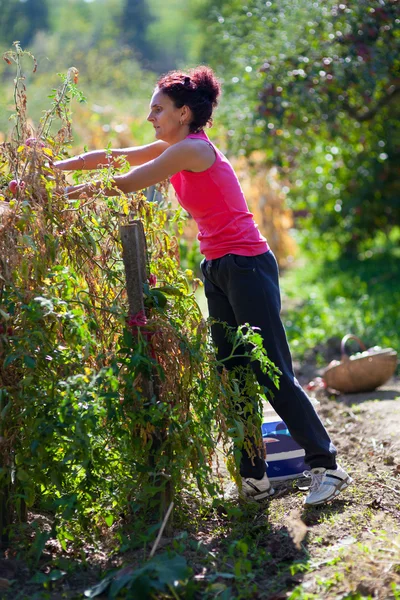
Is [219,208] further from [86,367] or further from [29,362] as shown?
[29,362]

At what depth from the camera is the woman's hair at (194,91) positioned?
329 cm

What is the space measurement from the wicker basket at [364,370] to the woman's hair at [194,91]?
2532 mm

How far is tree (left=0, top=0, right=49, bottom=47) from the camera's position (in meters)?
14.8

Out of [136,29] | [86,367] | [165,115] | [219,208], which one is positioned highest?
[136,29]

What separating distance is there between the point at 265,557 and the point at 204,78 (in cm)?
194

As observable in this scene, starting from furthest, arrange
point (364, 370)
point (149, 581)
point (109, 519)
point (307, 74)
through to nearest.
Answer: point (307, 74) < point (364, 370) < point (109, 519) < point (149, 581)

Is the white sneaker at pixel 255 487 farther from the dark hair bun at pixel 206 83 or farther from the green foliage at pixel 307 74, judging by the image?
the green foliage at pixel 307 74

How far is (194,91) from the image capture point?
3.31 metres

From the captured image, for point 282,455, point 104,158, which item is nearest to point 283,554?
point 282,455

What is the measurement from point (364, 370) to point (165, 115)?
2.84m

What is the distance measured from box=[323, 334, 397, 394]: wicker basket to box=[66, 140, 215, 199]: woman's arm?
8.74 feet

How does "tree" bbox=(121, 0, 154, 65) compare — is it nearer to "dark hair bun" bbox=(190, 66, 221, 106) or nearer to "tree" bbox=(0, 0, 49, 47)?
"tree" bbox=(0, 0, 49, 47)

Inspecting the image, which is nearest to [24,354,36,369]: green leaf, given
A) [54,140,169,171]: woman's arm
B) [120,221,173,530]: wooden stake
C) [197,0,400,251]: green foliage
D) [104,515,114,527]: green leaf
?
[120,221,173,530]: wooden stake

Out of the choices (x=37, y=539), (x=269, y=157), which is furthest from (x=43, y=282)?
(x=269, y=157)
